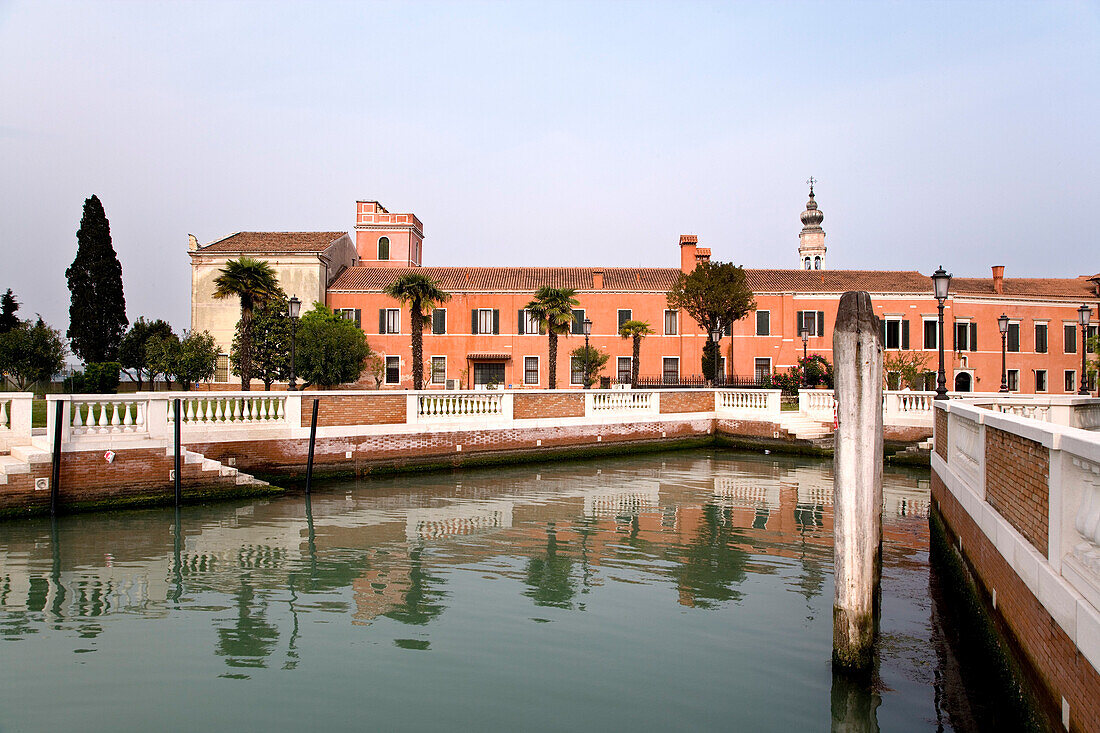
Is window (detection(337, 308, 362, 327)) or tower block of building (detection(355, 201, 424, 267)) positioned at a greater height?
tower block of building (detection(355, 201, 424, 267))

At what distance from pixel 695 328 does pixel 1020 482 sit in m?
36.5

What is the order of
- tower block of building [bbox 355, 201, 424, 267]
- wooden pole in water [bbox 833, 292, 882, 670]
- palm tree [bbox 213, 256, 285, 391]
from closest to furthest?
wooden pole in water [bbox 833, 292, 882, 670] → palm tree [bbox 213, 256, 285, 391] → tower block of building [bbox 355, 201, 424, 267]

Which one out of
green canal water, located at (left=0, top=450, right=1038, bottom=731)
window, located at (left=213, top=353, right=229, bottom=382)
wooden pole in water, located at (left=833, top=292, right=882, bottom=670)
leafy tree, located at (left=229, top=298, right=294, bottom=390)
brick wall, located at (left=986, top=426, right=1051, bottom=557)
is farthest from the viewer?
window, located at (left=213, top=353, right=229, bottom=382)

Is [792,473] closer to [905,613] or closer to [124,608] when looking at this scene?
[905,613]

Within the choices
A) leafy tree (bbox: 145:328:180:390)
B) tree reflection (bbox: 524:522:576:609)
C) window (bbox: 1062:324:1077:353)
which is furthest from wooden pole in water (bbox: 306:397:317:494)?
window (bbox: 1062:324:1077:353)

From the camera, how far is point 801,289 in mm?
41219

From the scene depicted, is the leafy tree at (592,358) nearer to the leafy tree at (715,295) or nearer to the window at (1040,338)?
the leafy tree at (715,295)

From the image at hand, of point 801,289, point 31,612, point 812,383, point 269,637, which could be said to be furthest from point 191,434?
point 801,289

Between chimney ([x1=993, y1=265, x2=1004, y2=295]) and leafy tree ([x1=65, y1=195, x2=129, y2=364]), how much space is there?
46568 millimetres

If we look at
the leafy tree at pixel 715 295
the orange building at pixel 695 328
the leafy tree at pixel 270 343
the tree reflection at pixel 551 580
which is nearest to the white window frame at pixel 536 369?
the orange building at pixel 695 328

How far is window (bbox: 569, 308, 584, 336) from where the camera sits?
41.5 meters

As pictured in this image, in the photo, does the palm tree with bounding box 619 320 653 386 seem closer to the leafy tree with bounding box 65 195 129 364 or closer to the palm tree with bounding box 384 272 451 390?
the palm tree with bounding box 384 272 451 390

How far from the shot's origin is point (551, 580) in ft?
30.2

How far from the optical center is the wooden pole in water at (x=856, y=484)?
602cm
